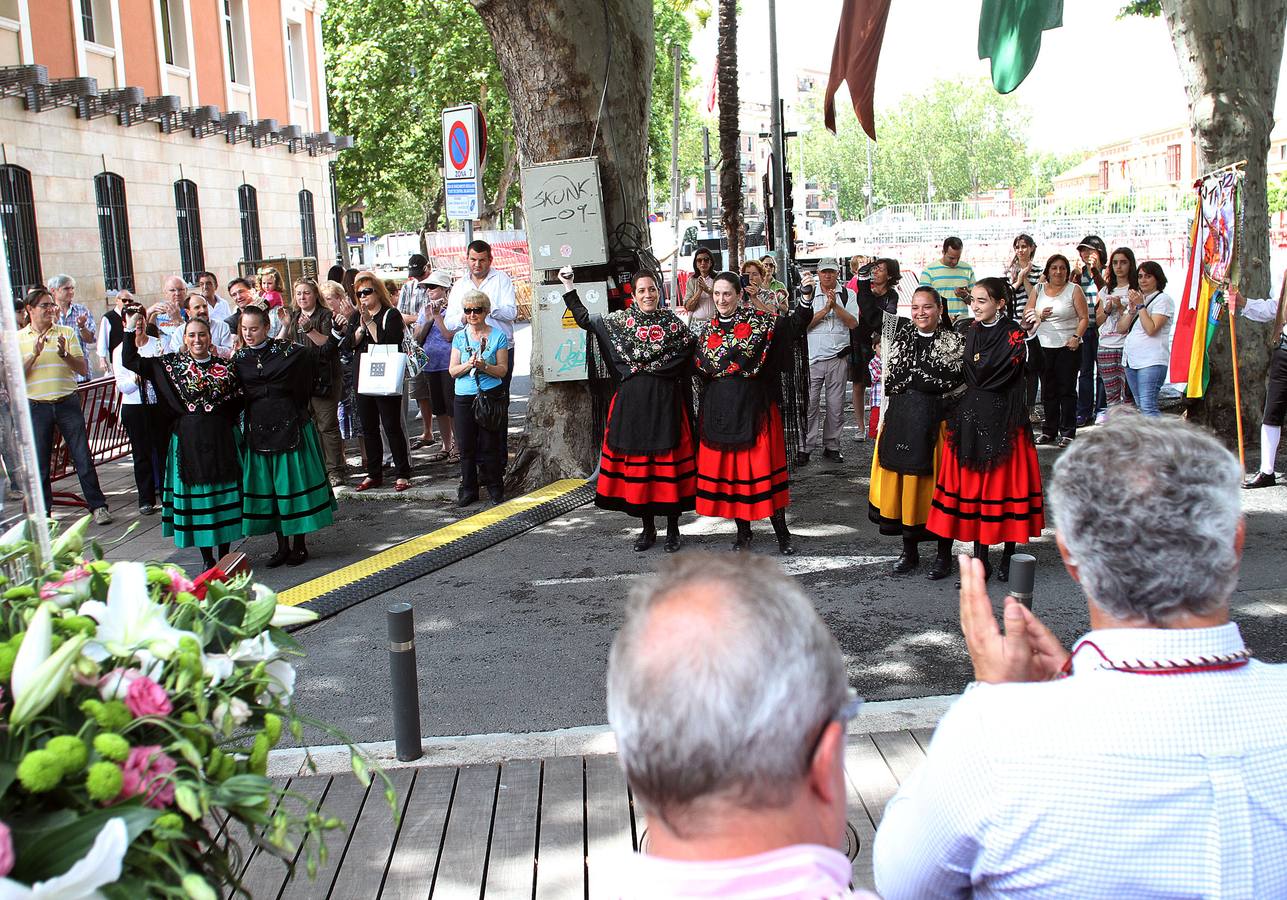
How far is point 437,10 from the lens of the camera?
31516 mm

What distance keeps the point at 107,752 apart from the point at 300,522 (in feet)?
21.0

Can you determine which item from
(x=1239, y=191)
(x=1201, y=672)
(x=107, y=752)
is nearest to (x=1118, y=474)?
(x=1201, y=672)

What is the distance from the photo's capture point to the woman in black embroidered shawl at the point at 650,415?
25.6 feet

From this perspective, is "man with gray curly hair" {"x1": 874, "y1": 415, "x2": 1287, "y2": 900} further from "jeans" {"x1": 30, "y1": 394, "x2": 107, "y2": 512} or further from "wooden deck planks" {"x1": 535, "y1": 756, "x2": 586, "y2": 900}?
"jeans" {"x1": 30, "y1": 394, "x2": 107, "y2": 512}

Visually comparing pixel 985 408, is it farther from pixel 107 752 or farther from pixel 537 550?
pixel 107 752

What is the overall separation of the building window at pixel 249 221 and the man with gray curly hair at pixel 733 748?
90.6 feet

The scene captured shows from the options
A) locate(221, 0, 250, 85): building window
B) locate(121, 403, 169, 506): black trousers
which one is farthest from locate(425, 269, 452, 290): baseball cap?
locate(221, 0, 250, 85): building window

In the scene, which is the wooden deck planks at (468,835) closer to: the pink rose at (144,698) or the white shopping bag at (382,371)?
the pink rose at (144,698)

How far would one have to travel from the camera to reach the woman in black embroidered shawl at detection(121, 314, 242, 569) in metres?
7.51

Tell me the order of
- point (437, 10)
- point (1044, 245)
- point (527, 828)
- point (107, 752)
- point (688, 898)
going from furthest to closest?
point (1044, 245) → point (437, 10) → point (527, 828) → point (107, 752) → point (688, 898)

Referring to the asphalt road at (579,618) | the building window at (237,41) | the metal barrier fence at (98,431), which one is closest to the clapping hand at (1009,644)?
the asphalt road at (579,618)

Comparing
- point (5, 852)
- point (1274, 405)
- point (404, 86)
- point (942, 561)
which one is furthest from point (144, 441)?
point (404, 86)

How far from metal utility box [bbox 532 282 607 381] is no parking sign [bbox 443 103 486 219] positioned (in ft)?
5.66

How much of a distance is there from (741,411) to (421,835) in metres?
4.23
